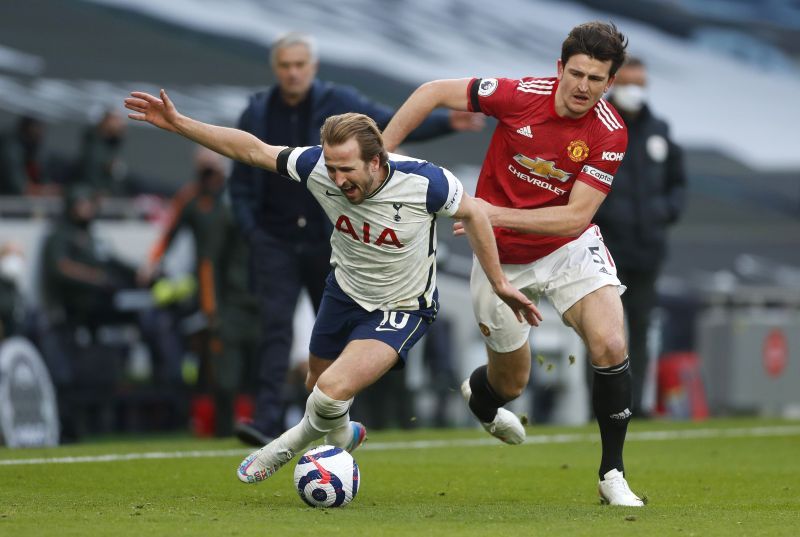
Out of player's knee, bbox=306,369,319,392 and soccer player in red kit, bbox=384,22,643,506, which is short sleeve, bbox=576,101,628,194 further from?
player's knee, bbox=306,369,319,392

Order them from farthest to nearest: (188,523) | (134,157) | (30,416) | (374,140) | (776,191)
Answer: (776,191), (134,157), (30,416), (374,140), (188,523)

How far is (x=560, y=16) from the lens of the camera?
26.5 m

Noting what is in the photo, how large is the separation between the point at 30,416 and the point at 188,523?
6.93m

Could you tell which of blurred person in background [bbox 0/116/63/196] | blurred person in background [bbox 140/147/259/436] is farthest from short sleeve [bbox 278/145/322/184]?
blurred person in background [bbox 0/116/63/196]

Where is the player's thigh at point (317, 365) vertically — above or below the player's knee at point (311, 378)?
above

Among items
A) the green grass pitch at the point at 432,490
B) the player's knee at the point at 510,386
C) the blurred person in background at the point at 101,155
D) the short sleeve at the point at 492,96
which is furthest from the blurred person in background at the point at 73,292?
the short sleeve at the point at 492,96

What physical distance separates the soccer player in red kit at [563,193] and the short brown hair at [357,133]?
71cm

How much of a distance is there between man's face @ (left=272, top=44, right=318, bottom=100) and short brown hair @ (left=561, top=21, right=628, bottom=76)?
9.18 feet

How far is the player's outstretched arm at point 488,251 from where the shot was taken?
23.5 ft

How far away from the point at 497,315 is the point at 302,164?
1515 millimetres

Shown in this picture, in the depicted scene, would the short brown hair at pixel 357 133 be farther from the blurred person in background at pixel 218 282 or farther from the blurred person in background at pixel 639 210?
the blurred person in background at pixel 218 282

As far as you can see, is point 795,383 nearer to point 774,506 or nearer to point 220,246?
point 220,246

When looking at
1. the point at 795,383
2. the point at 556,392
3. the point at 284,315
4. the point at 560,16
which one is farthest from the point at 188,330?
the point at 560,16

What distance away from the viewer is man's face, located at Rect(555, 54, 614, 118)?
7402 mm
